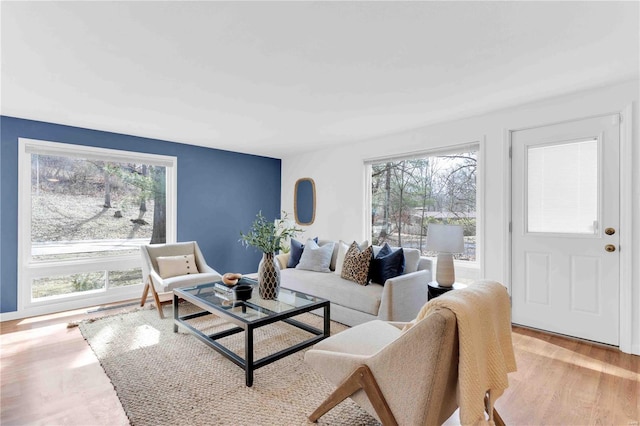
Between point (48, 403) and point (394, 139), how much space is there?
13.6ft

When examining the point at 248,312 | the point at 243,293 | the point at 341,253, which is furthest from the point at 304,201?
the point at 248,312

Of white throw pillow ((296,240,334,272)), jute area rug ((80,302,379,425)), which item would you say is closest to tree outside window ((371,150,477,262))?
white throw pillow ((296,240,334,272))

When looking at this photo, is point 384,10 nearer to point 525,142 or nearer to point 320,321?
point 525,142

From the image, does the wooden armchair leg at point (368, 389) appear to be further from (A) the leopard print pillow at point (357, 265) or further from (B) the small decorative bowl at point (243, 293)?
(A) the leopard print pillow at point (357, 265)

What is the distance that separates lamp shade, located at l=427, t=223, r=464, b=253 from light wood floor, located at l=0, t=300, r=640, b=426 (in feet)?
3.28

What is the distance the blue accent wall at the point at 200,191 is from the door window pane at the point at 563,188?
4068 mm

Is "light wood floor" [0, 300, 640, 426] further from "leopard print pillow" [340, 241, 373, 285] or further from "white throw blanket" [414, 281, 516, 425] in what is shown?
"leopard print pillow" [340, 241, 373, 285]

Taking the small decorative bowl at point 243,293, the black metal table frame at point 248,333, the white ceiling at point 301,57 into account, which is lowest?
the black metal table frame at point 248,333

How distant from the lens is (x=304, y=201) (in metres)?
5.55

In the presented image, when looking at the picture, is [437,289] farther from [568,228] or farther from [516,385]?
[568,228]

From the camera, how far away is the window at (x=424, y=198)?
3691 millimetres

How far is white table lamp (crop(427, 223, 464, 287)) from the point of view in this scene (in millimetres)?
2748

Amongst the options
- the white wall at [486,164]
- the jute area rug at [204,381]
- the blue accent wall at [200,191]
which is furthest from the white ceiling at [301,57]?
the jute area rug at [204,381]

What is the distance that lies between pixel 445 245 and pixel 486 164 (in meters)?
1.25
